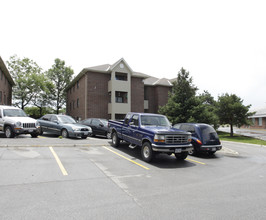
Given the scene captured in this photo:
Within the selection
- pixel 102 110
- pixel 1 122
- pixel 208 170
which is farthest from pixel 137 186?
pixel 102 110

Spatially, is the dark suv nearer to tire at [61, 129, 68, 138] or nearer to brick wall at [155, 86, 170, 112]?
tire at [61, 129, 68, 138]

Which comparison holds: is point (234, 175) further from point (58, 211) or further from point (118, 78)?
point (118, 78)

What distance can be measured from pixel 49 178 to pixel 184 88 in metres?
19.5

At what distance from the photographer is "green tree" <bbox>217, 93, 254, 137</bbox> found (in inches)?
1009

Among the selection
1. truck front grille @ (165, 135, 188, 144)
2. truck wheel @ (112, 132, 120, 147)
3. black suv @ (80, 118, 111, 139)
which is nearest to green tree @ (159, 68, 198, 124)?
black suv @ (80, 118, 111, 139)

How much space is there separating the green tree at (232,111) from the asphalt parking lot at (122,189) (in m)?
19.9

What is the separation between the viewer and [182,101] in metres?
22.1

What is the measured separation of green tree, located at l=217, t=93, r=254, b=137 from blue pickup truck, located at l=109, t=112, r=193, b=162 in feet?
66.2

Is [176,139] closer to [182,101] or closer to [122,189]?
[122,189]

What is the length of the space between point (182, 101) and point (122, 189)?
1861 centimetres

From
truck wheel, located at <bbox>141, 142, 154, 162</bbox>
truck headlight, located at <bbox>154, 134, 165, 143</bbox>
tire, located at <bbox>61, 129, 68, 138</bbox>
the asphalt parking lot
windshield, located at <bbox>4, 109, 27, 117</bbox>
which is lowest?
the asphalt parking lot

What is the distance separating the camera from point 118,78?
1076 inches

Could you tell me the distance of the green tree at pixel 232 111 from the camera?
25.6 m

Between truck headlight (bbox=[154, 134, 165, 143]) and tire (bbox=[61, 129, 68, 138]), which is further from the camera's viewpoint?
tire (bbox=[61, 129, 68, 138])
